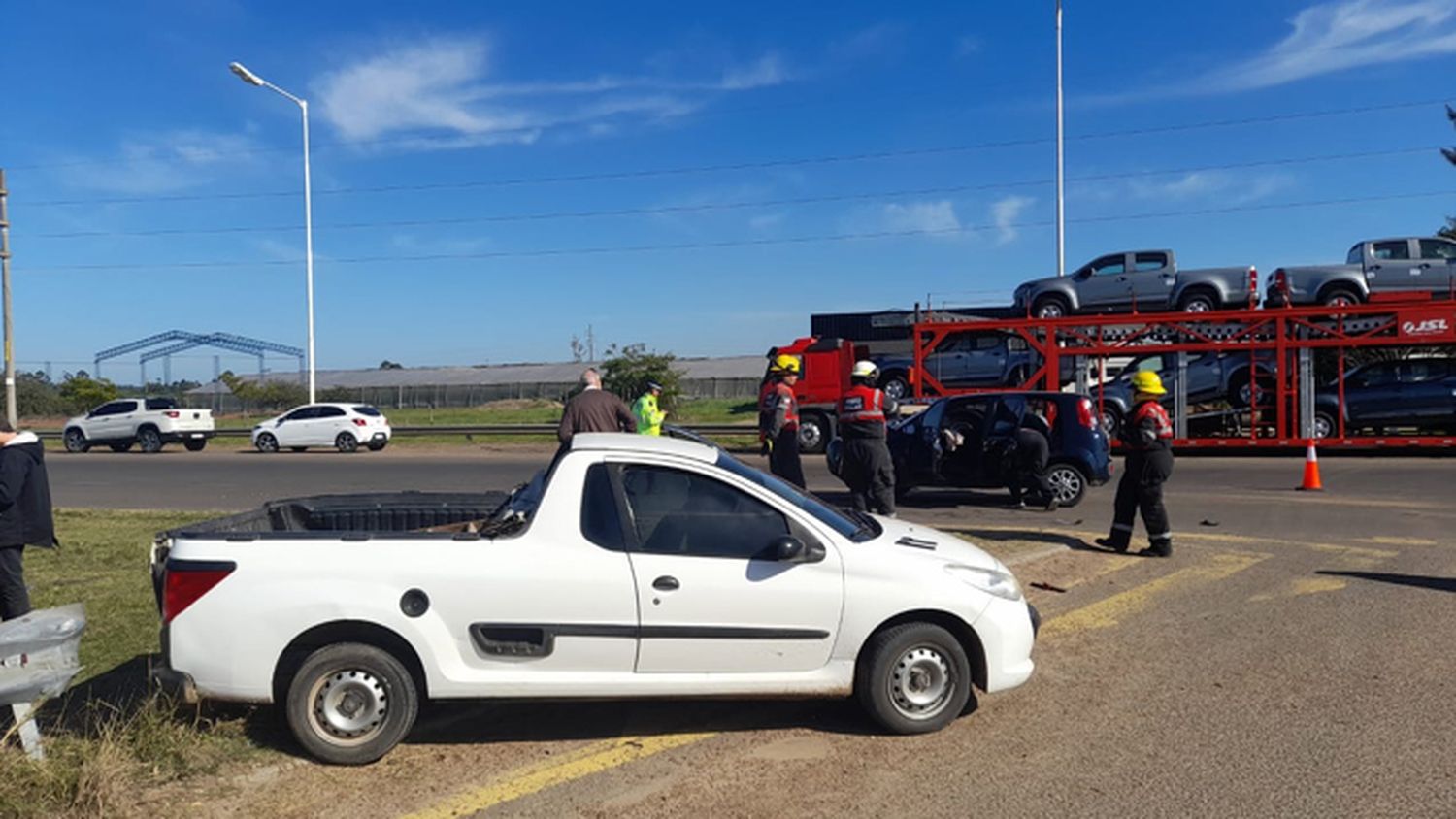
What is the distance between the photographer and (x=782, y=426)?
9.98 m

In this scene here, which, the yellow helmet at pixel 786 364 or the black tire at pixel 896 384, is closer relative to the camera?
the yellow helmet at pixel 786 364

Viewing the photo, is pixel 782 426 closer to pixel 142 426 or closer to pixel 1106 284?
pixel 1106 284

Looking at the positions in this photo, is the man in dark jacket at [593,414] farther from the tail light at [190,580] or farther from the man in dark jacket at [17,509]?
the tail light at [190,580]

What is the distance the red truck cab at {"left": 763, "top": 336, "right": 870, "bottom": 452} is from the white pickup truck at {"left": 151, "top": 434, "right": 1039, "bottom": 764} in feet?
52.9

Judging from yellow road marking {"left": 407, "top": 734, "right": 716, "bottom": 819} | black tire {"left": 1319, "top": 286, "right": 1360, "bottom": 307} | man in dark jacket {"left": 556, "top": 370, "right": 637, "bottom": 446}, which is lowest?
yellow road marking {"left": 407, "top": 734, "right": 716, "bottom": 819}

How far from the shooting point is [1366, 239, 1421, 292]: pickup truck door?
1900 centimetres

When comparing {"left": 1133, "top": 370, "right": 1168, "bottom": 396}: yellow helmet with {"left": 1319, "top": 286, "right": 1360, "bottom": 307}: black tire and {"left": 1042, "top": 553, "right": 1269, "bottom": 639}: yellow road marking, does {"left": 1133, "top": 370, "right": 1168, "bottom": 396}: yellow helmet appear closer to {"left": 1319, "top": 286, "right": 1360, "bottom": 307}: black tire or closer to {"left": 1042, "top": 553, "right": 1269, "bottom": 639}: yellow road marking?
{"left": 1042, "top": 553, "right": 1269, "bottom": 639}: yellow road marking

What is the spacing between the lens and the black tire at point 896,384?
72.6ft

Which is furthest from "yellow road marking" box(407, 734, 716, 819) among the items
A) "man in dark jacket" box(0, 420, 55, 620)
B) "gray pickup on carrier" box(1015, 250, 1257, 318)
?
"gray pickup on carrier" box(1015, 250, 1257, 318)

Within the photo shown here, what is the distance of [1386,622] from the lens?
22.1 feet

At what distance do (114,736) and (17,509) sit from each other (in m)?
2.06

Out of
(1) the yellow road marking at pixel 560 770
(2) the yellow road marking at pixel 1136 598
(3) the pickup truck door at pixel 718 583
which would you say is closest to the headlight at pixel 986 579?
(3) the pickup truck door at pixel 718 583

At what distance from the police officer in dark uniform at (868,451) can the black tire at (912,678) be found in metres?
4.24

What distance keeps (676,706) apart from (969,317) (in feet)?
58.0
